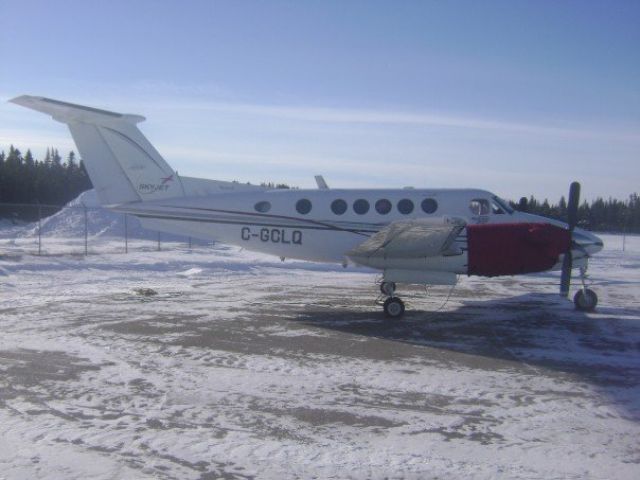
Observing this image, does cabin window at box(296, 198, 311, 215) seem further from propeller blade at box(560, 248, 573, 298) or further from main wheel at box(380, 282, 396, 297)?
propeller blade at box(560, 248, 573, 298)

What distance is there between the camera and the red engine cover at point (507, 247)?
12180 millimetres

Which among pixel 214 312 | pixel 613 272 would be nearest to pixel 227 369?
pixel 214 312

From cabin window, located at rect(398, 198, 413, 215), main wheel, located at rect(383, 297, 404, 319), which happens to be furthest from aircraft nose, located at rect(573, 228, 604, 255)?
main wheel, located at rect(383, 297, 404, 319)

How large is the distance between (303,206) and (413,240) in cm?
370

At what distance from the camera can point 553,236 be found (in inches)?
490

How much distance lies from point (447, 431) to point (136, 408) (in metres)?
3.20

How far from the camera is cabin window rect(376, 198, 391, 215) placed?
1455 cm

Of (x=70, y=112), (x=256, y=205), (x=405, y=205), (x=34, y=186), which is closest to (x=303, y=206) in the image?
(x=256, y=205)

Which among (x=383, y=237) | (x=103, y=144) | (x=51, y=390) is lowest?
(x=51, y=390)

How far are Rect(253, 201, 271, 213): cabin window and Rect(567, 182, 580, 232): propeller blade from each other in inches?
273

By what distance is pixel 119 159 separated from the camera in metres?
14.9

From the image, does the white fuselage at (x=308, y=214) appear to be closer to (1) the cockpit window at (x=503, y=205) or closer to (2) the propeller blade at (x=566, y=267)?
(1) the cockpit window at (x=503, y=205)

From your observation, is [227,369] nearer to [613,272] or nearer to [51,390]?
[51,390]

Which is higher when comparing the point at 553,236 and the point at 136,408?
the point at 553,236
